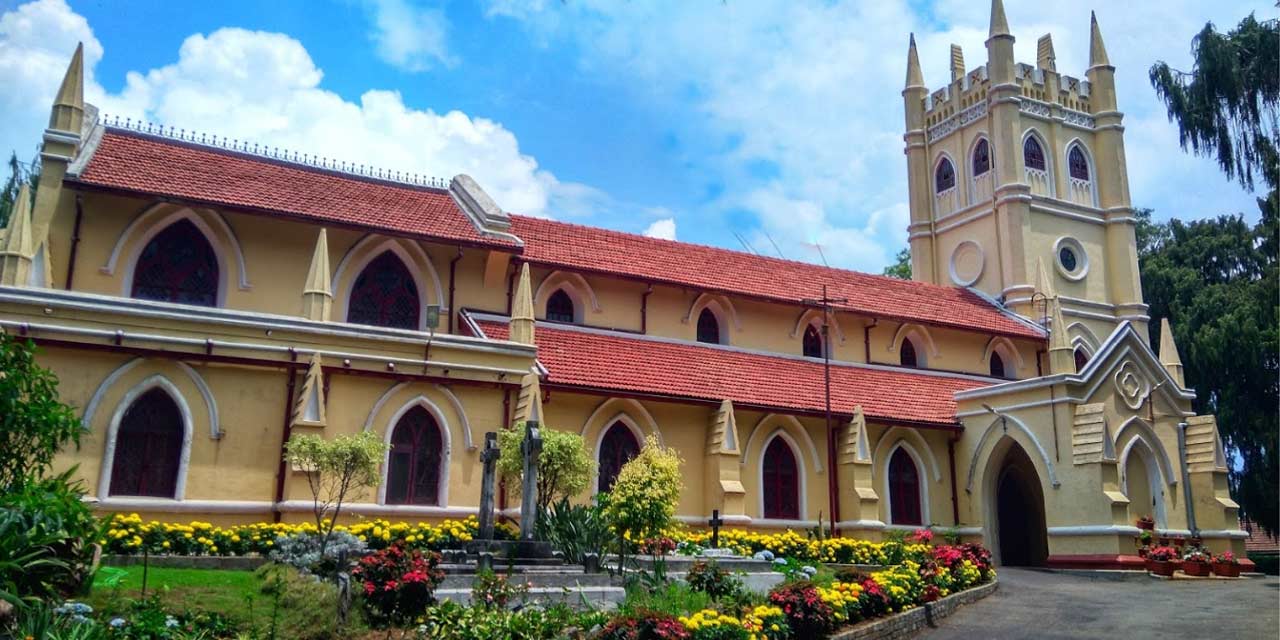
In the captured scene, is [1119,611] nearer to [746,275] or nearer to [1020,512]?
[1020,512]

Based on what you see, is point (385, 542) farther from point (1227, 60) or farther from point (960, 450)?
point (1227, 60)

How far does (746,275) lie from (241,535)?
1618 cm

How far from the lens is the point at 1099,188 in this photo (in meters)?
36.4

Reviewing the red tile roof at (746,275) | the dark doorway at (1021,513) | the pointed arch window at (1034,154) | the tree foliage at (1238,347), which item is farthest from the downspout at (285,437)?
the tree foliage at (1238,347)

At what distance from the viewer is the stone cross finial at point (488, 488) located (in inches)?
629

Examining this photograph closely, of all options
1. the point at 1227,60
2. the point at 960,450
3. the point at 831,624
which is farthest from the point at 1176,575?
the point at 831,624

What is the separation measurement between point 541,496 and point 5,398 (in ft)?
30.2

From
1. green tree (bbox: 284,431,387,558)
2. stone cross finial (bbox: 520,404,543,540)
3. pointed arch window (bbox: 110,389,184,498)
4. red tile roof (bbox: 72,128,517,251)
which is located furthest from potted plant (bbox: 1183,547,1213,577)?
pointed arch window (bbox: 110,389,184,498)

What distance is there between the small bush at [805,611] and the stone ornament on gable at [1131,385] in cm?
1552

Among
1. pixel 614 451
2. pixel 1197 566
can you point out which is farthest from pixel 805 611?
pixel 1197 566

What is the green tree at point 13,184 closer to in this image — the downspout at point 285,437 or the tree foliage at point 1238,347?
the downspout at point 285,437

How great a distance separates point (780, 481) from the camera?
2491 cm

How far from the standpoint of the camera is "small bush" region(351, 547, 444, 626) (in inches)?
481

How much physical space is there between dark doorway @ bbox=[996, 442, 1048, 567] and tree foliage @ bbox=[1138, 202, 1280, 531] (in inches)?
396
